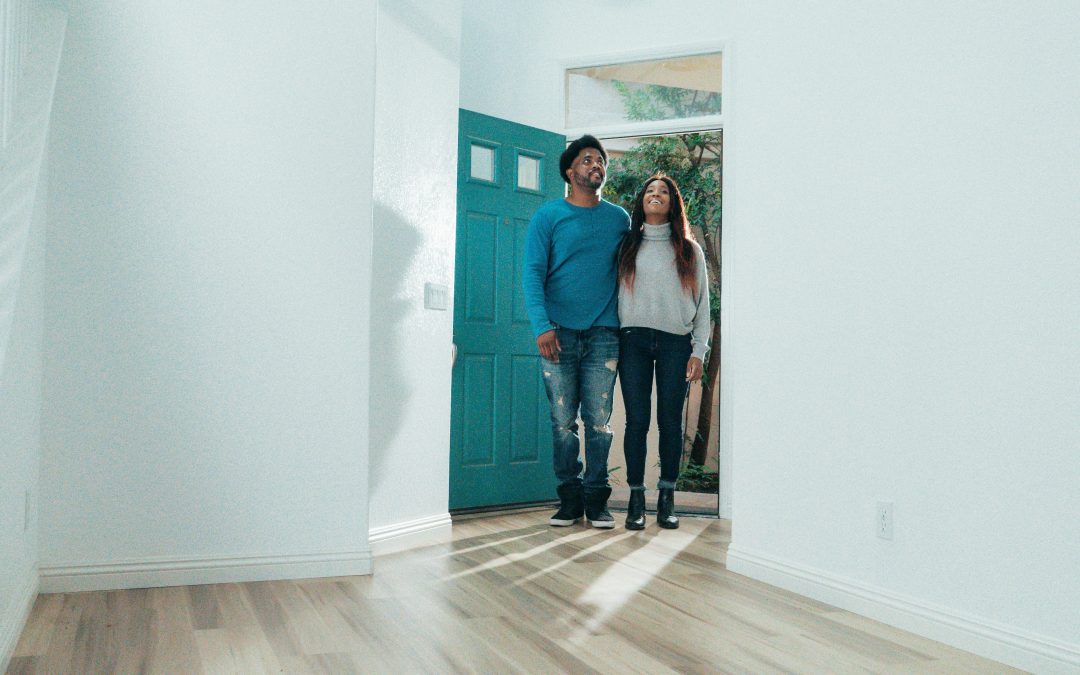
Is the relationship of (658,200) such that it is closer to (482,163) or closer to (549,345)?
(549,345)

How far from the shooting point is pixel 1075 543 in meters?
1.65

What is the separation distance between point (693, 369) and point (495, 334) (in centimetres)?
99

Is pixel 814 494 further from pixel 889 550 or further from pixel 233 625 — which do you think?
pixel 233 625

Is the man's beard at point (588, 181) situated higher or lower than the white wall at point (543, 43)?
lower

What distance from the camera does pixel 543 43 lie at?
14.0 ft

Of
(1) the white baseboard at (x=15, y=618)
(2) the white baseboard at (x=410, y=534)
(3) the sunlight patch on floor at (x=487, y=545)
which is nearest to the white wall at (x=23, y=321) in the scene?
(1) the white baseboard at (x=15, y=618)

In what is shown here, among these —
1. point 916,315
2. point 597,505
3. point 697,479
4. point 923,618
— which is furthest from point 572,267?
point 697,479

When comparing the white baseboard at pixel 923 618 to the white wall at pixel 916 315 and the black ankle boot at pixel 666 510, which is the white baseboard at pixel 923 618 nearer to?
the white wall at pixel 916 315

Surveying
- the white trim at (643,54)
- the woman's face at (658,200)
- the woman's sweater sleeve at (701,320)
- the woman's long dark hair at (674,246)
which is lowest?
the woman's sweater sleeve at (701,320)

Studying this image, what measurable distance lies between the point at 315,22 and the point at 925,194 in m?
1.83

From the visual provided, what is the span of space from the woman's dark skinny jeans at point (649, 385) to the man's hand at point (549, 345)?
0.27m

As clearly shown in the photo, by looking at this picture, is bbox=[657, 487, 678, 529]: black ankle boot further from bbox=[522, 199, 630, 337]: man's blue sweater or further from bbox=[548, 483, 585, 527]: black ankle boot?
bbox=[522, 199, 630, 337]: man's blue sweater

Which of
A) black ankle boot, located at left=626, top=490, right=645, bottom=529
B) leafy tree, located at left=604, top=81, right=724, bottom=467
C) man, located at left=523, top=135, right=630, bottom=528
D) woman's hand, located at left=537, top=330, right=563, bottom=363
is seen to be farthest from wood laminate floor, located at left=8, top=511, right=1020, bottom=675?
leafy tree, located at left=604, top=81, right=724, bottom=467

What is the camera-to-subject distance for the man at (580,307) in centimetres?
332
